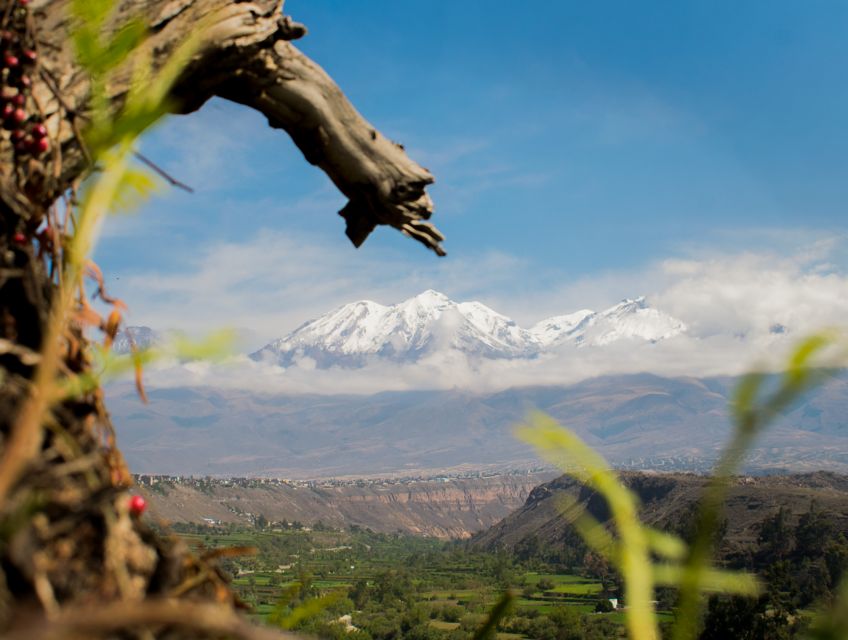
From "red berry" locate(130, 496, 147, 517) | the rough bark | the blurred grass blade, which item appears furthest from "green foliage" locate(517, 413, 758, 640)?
the rough bark

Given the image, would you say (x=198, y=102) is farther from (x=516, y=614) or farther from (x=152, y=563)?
(x=516, y=614)

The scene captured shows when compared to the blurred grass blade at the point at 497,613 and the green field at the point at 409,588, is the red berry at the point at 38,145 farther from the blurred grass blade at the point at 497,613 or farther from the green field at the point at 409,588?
the green field at the point at 409,588

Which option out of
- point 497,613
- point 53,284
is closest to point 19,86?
point 53,284

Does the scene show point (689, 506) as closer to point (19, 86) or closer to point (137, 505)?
point (19, 86)

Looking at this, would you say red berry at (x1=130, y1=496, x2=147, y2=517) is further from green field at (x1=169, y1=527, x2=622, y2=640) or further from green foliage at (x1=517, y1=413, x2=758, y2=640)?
green field at (x1=169, y1=527, x2=622, y2=640)

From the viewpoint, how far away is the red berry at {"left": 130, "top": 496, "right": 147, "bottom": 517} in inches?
42.4

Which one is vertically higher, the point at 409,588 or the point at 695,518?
the point at 695,518

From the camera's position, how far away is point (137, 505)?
1.13 meters

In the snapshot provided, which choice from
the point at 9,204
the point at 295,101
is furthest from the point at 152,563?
the point at 295,101

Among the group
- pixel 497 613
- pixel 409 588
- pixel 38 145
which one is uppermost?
pixel 38 145

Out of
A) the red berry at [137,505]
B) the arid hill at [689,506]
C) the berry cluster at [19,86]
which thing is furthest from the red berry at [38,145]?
the arid hill at [689,506]

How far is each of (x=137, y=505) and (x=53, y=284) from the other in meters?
0.42

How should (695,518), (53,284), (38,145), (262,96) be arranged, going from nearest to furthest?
(695,518) → (53,284) → (38,145) → (262,96)

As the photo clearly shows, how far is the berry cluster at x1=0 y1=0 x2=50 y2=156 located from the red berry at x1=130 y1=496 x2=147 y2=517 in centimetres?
93
